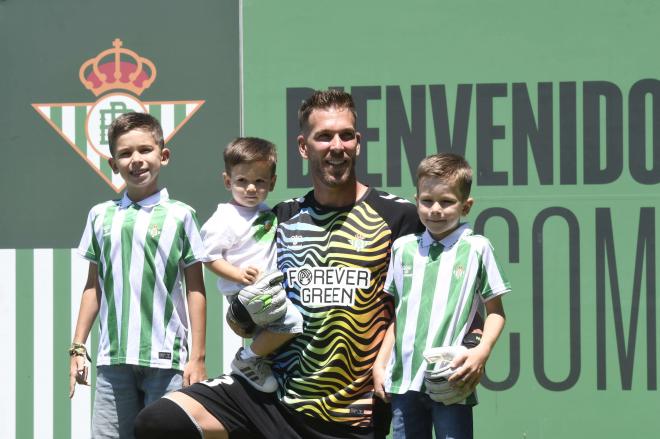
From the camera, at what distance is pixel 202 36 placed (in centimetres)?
469

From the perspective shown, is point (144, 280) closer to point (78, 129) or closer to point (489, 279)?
point (489, 279)

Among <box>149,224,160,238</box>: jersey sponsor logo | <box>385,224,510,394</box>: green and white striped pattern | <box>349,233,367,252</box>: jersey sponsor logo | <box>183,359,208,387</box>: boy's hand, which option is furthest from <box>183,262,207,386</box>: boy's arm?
<box>385,224,510,394</box>: green and white striped pattern

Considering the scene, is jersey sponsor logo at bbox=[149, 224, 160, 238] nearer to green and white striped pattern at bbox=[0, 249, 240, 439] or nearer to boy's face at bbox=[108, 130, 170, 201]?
boy's face at bbox=[108, 130, 170, 201]

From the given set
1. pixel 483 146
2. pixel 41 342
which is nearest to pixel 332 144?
pixel 483 146

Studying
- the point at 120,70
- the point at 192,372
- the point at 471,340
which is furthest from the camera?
the point at 120,70

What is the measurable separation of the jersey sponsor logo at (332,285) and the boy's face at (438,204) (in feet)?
0.93

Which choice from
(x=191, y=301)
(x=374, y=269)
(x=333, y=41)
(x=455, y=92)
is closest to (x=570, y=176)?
(x=455, y=92)

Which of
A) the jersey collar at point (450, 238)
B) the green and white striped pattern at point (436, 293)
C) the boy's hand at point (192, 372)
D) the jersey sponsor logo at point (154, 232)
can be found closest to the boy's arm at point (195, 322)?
the boy's hand at point (192, 372)

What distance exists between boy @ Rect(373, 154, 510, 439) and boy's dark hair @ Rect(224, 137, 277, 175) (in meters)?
0.57

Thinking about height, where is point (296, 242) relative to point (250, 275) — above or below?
above

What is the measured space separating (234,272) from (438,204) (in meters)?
0.72

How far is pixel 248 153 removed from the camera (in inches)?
134

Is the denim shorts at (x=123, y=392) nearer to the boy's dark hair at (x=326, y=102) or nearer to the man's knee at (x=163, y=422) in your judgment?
the man's knee at (x=163, y=422)

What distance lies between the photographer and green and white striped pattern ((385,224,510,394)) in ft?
10.0
